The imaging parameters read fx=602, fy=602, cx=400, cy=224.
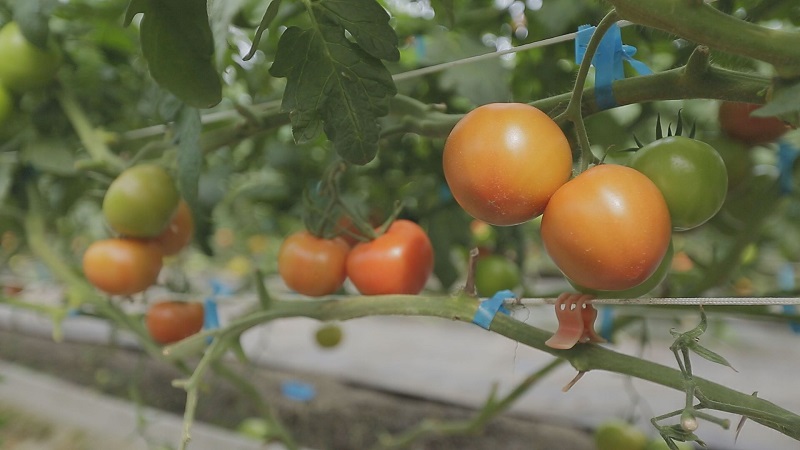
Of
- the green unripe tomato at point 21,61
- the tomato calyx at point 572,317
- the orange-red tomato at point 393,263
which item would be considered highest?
the green unripe tomato at point 21,61

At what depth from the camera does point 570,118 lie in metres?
0.42

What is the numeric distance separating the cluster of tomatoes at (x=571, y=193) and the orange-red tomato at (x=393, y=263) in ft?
0.64

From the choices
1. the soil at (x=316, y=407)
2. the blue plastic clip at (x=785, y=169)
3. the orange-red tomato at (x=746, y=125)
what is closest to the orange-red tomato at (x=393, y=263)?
the orange-red tomato at (x=746, y=125)

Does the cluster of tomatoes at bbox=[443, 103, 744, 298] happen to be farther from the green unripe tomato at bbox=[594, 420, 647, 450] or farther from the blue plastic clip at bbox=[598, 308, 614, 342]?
the green unripe tomato at bbox=[594, 420, 647, 450]

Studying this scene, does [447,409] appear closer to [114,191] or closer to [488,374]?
[488,374]

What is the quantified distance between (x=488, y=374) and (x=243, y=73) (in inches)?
56.3

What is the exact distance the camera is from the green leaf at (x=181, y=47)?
0.49 meters

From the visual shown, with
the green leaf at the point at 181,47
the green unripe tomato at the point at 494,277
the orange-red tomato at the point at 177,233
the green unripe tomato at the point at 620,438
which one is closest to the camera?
the green leaf at the point at 181,47

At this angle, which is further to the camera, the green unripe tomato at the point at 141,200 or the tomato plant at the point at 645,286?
the green unripe tomato at the point at 141,200

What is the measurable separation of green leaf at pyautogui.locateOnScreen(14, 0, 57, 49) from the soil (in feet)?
2.21

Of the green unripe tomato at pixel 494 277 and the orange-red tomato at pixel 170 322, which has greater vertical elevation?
the green unripe tomato at pixel 494 277

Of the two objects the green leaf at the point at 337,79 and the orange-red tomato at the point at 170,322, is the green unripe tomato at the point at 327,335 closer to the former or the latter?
the orange-red tomato at the point at 170,322

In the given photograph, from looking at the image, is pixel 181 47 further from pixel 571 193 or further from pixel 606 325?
pixel 606 325

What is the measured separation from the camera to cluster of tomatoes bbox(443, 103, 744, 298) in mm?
374
